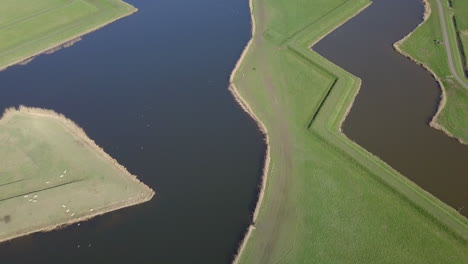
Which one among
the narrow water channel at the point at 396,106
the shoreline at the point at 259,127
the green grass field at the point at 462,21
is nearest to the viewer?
the shoreline at the point at 259,127

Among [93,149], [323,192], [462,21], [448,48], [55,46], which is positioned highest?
[462,21]

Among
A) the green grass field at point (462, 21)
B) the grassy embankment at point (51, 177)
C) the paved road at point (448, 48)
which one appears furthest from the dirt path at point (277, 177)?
the green grass field at point (462, 21)

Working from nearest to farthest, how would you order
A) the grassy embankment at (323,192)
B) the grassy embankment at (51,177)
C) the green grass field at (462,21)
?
→ the grassy embankment at (323,192) → the grassy embankment at (51,177) → the green grass field at (462,21)

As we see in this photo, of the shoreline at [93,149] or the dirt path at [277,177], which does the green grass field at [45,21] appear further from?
the dirt path at [277,177]

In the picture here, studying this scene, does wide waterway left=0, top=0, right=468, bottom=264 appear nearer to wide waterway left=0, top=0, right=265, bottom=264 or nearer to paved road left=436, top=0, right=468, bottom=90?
wide waterway left=0, top=0, right=265, bottom=264

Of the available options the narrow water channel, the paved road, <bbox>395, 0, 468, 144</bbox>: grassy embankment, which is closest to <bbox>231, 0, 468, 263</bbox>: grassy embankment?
the narrow water channel

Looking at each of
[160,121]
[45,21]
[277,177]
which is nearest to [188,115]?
[160,121]

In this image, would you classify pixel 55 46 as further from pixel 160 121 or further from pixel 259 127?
pixel 259 127
